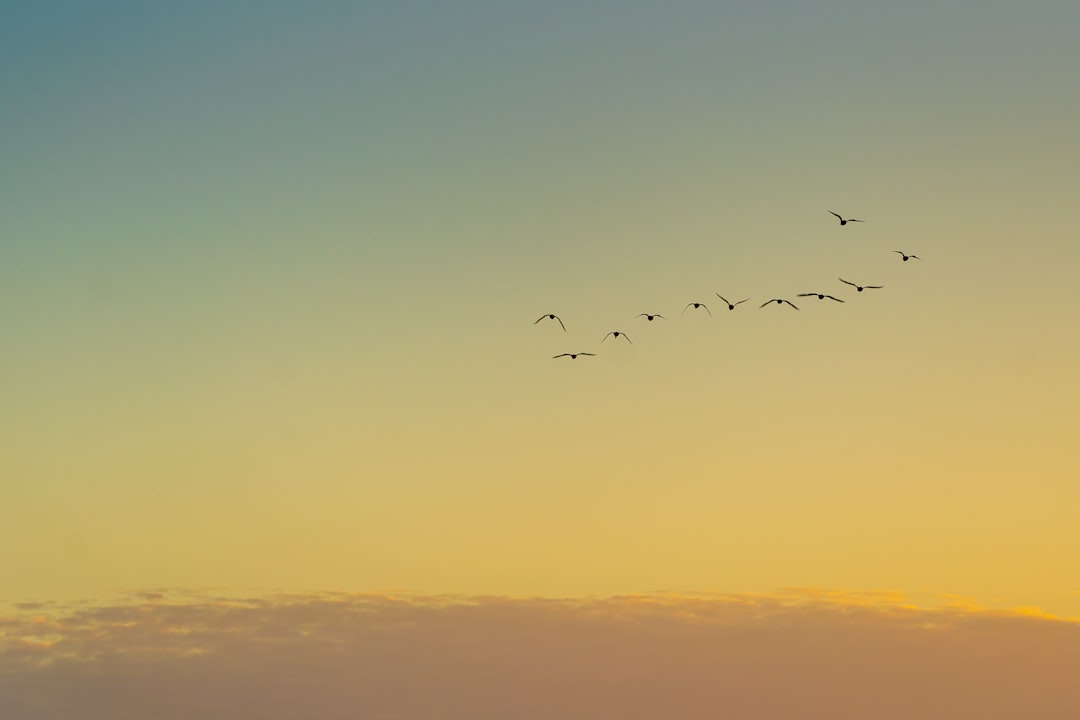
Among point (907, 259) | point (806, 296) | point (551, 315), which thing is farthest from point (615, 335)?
point (907, 259)

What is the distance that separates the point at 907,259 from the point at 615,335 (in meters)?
39.8

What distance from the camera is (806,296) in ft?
550

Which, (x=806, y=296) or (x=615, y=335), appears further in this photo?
(x=615, y=335)

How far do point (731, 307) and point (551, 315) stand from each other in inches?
941

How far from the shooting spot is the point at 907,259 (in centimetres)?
17600

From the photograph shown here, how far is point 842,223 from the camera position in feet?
573

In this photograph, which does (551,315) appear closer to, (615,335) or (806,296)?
(615,335)

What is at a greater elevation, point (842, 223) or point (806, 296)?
point (842, 223)

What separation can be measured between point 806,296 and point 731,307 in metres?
12.0

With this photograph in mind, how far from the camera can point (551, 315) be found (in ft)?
582

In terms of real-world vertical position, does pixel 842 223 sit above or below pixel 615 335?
above

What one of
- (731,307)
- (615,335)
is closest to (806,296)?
(731,307)

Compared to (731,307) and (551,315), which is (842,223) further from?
(551,315)

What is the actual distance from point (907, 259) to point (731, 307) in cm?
2405
